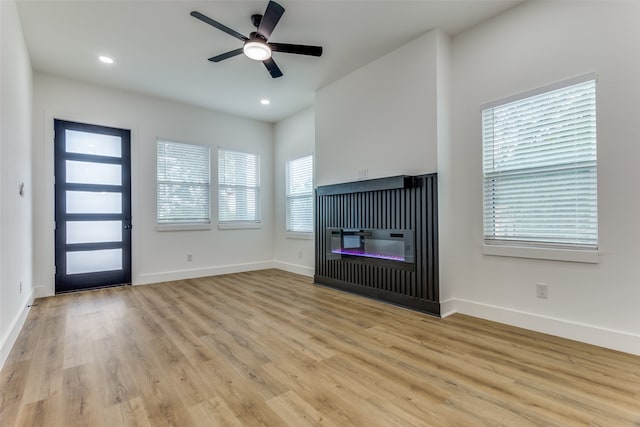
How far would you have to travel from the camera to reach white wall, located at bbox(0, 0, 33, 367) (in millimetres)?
2434

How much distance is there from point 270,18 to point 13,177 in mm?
2815

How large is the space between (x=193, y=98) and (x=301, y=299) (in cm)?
386

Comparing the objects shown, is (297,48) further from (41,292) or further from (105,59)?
(41,292)

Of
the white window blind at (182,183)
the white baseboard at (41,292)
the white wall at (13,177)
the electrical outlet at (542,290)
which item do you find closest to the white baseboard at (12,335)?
the white wall at (13,177)

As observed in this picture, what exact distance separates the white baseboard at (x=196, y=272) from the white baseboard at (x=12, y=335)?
157cm

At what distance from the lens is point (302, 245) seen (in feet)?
19.1

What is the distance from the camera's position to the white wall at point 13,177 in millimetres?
2434

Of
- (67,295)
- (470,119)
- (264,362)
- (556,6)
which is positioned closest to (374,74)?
(470,119)

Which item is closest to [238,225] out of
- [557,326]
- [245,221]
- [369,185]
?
[245,221]

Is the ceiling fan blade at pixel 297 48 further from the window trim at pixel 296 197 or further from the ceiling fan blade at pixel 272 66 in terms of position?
the window trim at pixel 296 197

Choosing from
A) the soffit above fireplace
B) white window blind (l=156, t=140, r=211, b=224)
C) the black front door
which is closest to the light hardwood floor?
the black front door

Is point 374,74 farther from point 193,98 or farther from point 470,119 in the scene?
point 193,98

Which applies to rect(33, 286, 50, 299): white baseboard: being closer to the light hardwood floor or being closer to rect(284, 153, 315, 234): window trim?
the light hardwood floor

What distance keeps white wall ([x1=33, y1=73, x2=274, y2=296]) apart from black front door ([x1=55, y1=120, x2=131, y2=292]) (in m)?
0.11
